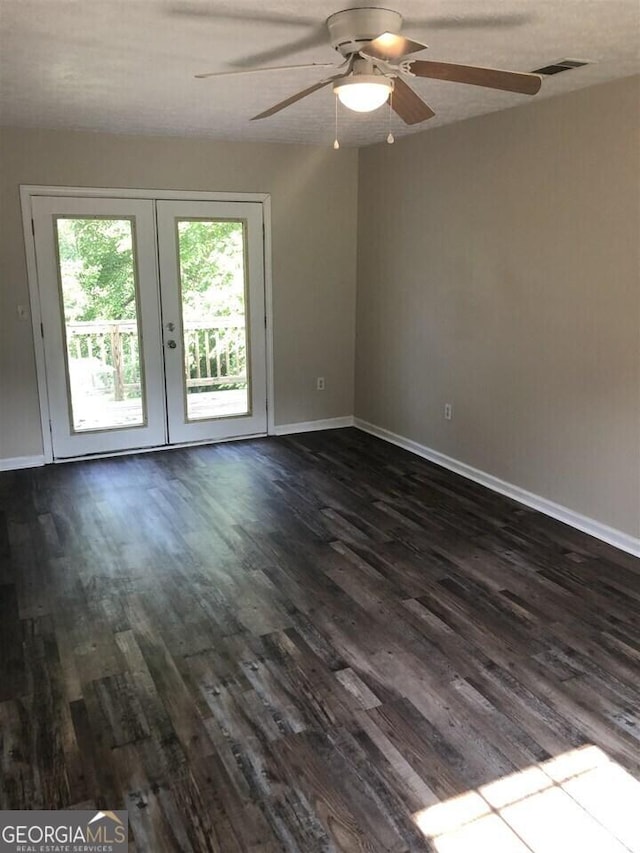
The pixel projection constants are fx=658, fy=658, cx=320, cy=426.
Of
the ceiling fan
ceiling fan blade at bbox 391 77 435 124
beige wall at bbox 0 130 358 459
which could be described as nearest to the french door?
beige wall at bbox 0 130 358 459

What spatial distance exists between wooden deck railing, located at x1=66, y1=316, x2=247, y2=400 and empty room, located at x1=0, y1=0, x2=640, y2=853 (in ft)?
0.07

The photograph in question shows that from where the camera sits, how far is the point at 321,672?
2.59 metres

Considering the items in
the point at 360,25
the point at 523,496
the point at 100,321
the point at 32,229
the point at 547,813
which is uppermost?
the point at 360,25

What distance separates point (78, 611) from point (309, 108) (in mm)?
3141

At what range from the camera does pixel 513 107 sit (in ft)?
13.1

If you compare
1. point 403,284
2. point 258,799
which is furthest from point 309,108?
point 258,799

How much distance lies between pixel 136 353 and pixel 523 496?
10.3 feet

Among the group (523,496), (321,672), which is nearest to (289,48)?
(321,672)

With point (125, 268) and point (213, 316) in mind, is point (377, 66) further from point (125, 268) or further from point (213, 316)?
point (213, 316)

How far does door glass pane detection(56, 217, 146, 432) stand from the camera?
16.1 ft

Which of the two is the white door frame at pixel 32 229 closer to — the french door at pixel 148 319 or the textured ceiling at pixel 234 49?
the french door at pixel 148 319

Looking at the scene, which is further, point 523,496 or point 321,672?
point 523,496

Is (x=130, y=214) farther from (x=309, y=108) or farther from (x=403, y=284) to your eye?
(x=403, y=284)

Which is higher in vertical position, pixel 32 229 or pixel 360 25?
pixel 360 25
